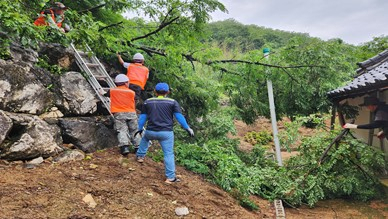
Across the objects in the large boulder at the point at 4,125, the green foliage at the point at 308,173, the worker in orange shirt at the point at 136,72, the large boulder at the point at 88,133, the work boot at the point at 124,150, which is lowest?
the green foliage at the point at 308,173

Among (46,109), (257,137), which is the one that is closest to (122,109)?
(46,109)

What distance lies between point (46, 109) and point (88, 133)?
0.90 metres

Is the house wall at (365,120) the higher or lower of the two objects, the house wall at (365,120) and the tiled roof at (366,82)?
the lower

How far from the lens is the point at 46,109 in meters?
5.31

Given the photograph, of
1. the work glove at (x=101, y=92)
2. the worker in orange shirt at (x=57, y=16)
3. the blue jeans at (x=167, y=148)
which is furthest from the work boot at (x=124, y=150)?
the worker in orange shirt at (x=57, y=16)

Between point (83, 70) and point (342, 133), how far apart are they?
6062mm

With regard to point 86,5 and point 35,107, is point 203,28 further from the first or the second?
point 35,107

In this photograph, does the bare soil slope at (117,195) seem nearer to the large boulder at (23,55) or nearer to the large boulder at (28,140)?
the large boulder at (28,140)

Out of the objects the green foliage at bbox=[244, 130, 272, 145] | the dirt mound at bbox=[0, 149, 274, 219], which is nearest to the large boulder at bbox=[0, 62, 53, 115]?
the dirt mound at bbox=[0, 149, 274, 219]

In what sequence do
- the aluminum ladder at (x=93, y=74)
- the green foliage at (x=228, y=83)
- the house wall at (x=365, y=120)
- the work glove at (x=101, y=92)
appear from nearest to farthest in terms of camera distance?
the green foliage at (x=228, y=83), the work glove at (x=101, y=92), the aluminum ladder at (x=93, y=74), the house wall at (x=365, y=120)

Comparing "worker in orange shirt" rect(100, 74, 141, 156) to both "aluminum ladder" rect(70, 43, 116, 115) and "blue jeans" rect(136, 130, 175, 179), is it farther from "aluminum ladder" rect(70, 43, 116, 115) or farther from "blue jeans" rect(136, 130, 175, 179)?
"blue jeans" rect(136, 130, 175, 179)

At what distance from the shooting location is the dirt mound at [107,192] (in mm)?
3424

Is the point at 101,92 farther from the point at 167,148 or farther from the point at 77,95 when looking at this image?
the point at 167,148

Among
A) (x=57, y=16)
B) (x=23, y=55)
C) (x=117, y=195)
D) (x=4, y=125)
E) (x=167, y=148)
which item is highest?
(x=57, y=16)
